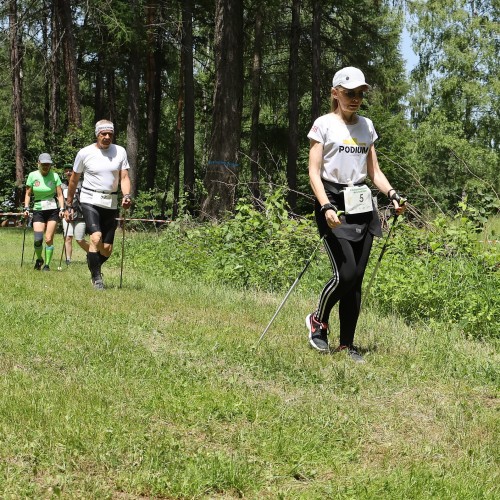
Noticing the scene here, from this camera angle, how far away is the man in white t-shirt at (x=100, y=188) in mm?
10273

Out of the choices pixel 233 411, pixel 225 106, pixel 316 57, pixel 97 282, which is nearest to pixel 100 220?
pixel 97 282

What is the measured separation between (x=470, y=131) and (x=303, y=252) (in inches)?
1575

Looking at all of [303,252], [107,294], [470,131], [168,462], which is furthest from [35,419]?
[470,131]

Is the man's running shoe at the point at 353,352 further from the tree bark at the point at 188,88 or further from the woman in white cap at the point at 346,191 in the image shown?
the tree bark at the point at 188,88

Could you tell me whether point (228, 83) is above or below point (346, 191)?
above

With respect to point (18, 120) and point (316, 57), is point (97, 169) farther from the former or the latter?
point (18, 120)

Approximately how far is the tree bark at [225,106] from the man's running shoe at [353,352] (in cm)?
1030

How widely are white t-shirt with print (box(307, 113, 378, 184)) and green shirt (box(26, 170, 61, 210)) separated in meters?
8.14

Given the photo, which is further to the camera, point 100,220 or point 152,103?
point 152,103

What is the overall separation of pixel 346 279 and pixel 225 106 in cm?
1115

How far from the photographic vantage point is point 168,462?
3.82 m

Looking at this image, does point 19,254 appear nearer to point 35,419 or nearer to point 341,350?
point 341,350

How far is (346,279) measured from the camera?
640cm

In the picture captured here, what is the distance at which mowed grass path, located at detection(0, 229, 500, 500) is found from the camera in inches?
145
